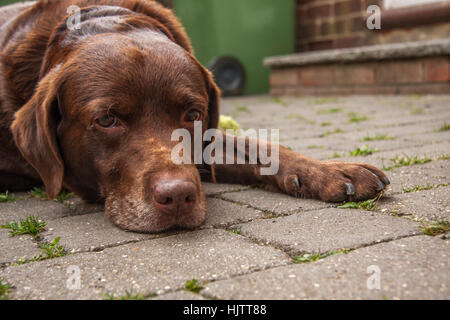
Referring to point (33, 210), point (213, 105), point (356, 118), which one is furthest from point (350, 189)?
point (356, 118)

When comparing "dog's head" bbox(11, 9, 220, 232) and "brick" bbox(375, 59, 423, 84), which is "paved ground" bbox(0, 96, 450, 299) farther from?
"brick" bbox(375, 59, 423, 84)

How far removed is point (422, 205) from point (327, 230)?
1.62 ft

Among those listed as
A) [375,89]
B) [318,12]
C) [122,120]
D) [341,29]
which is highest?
[318,12]

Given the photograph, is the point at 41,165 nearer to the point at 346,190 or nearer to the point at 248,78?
the point at 346,190

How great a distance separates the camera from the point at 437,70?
23.2 ft

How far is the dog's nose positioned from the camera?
Answer: 2053mm

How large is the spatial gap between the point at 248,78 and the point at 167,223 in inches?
329

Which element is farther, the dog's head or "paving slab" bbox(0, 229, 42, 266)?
the dog's head

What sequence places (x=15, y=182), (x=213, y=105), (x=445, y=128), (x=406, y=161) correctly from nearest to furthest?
(x=213, y=105)
(x=15, y=182)
(x=406, y=161)
(x=445, y=128)

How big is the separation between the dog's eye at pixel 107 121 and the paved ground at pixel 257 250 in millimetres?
451

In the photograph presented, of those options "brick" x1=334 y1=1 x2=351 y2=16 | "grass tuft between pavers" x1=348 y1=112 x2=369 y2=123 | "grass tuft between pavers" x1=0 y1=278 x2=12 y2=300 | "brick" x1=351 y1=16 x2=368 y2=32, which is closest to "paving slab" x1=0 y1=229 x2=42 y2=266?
"grass tuft between pavers" x1=0 y1=278 x2=12 y2=300

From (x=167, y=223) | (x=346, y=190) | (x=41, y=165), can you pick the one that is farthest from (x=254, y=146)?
(x=41, y=165)

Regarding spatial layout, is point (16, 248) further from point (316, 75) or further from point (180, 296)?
point (316, 75)

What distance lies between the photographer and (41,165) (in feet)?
8.25
